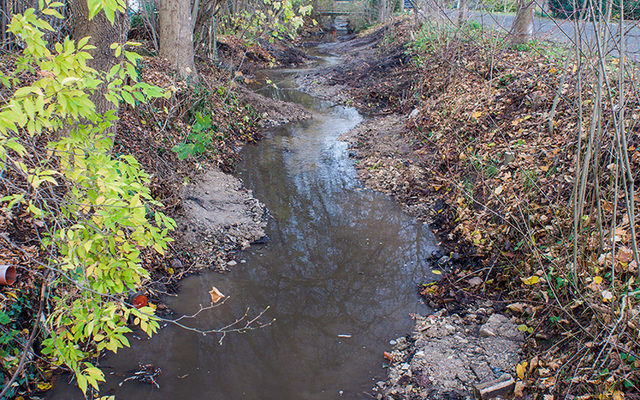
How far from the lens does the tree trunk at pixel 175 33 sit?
27.9 ft

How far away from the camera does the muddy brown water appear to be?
357 cm

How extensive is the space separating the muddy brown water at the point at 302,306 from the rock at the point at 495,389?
0.80 meters

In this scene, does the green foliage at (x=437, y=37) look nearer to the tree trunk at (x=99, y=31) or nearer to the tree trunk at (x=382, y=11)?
the tree trunk at (x=99, y=31)

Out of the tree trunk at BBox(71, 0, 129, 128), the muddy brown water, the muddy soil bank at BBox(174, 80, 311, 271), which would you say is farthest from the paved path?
the muddy soil bank at BBox(174, 80, 311, 271)

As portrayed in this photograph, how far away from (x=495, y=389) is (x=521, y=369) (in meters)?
0.33

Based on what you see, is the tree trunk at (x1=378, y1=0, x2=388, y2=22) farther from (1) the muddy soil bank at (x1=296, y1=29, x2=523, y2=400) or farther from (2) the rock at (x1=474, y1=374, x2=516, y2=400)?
(2) the rock at (x1=474, y1=374, x2=516, y2=400)

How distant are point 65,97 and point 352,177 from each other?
6118 mm

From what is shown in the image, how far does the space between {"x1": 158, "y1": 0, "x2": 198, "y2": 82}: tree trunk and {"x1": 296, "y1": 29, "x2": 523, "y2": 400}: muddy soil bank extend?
12.6 ft

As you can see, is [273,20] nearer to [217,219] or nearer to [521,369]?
[217,219]

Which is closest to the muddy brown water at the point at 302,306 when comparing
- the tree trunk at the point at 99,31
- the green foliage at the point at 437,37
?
the tree trunk at the point at 99,31

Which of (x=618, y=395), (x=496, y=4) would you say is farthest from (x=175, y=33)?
(x=618, y=395)

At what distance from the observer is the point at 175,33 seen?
338 inches

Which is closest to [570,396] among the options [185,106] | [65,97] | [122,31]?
[65,97]

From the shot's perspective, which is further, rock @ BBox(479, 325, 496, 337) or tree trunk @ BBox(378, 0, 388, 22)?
tree trunk @ BBox(378, 0, 388, 22)
